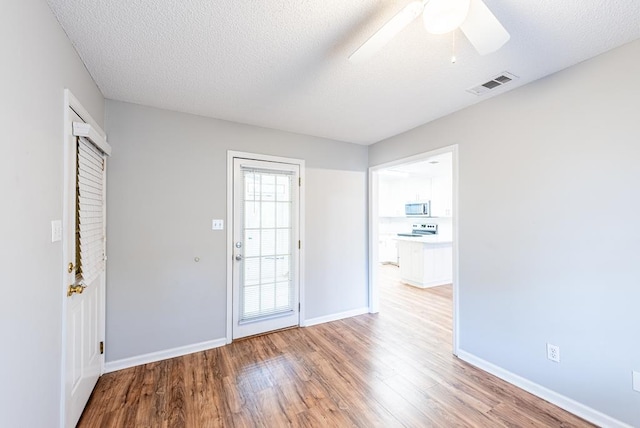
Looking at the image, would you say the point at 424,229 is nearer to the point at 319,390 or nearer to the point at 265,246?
the point at 265,246

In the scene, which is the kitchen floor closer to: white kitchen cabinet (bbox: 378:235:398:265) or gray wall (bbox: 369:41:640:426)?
gray wall (bbox: 369:41:640:426)

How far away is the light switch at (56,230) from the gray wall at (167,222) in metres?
1.01

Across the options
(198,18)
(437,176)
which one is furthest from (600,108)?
(437,176)

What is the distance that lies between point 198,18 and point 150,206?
1.78m

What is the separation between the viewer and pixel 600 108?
177cm

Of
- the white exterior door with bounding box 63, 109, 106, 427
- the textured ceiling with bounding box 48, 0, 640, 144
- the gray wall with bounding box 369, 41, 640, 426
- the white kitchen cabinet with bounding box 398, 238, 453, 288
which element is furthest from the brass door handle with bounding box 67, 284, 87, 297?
the white kitchen cabinet with bounding box 398, 238, 453, 288

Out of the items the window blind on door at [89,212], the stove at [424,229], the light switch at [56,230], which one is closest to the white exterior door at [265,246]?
the window blind on door at [89,212]

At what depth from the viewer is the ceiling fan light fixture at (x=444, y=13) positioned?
103 cm

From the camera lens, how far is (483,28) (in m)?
1.19

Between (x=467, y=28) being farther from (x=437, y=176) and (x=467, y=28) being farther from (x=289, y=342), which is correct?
(x=437, y=176)

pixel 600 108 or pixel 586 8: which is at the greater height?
pixel 586 8

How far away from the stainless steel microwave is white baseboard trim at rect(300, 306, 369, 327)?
11.6 ft

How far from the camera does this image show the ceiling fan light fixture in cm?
103

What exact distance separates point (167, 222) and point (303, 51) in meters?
2.04
